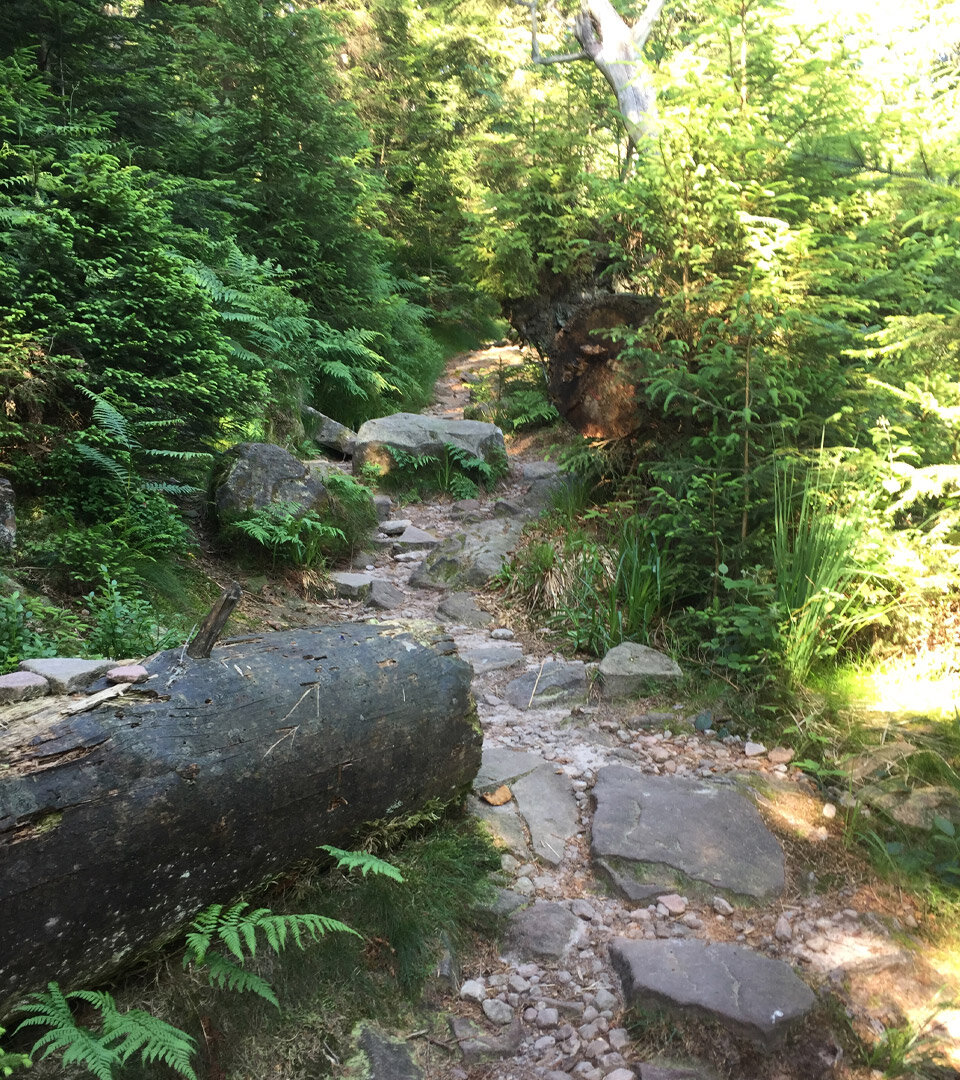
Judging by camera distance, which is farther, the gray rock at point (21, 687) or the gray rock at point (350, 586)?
the gray rock at point (350, 586)

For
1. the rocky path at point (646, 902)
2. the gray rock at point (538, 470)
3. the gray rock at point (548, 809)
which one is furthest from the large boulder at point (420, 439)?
the gray rock at point (548, 809)

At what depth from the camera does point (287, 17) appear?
1012 centimetres

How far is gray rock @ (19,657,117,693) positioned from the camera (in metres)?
2.72

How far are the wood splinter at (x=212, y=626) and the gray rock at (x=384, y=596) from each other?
3547 millimetres

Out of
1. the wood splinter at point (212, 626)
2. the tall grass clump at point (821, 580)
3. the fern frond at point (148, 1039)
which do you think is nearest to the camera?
the fern frond at point (148, 1039)

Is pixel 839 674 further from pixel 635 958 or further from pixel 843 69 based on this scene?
pixel 843 69

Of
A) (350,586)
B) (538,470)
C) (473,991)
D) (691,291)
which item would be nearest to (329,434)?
(538,470)

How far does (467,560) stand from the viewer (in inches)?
292

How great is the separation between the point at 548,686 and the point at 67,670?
316cm

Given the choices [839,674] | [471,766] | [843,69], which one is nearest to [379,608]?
[471,766]

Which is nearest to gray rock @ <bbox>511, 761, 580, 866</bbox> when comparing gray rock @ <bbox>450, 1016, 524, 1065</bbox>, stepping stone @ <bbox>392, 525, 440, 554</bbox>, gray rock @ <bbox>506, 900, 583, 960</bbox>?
gray rock @ <bbox>506, 900, 583, 960</bbox>

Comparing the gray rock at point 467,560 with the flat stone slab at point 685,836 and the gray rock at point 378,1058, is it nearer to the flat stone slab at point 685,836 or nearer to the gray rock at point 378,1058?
the flat stone slab at point 685,836

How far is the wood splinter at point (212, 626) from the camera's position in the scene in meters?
2.76

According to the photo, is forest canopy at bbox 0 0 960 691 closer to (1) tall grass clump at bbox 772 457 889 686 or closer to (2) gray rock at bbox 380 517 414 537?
(1) tall grass clump at bbox 772 457 889 686
